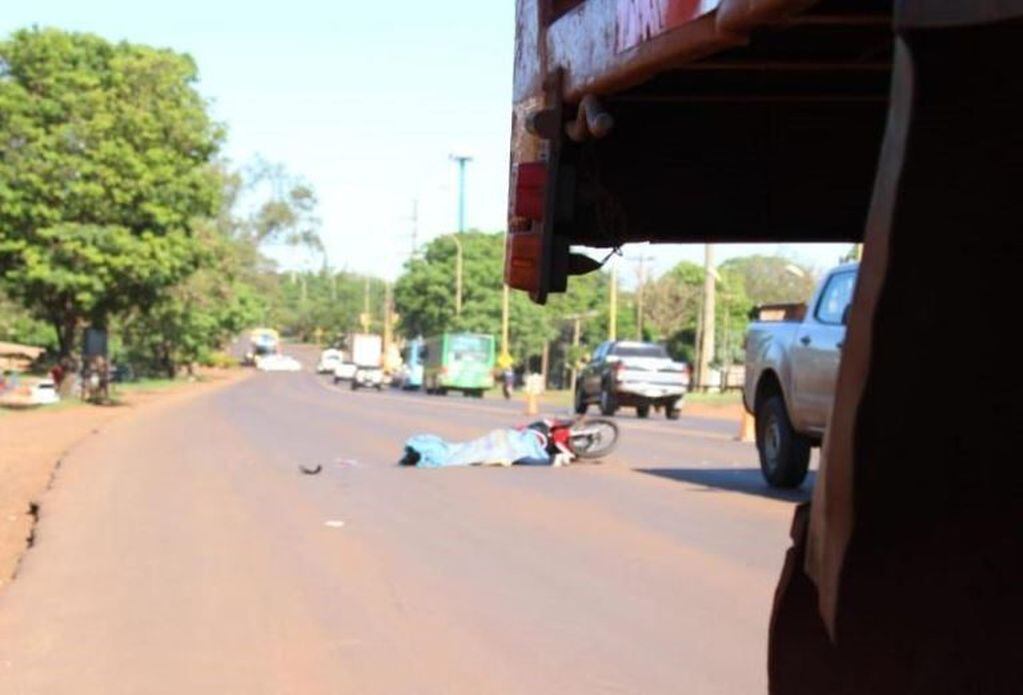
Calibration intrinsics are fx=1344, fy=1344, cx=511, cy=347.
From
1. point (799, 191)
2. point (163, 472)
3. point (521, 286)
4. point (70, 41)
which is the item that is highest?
point (70, 41)

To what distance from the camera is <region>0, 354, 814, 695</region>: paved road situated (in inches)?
247

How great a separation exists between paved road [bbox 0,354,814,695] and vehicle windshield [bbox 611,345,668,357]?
51.1 ft

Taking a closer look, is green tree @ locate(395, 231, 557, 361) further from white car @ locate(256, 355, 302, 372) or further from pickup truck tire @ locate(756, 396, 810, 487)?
pickup truck tire @ locate(756, 396, 810, 487)

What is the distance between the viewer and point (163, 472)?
1590 cm

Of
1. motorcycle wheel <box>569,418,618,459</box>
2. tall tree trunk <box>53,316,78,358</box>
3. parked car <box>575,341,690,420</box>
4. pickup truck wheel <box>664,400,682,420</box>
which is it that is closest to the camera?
motorcycle wheel <box>569,418,618,459</box>

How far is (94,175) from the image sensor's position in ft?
108

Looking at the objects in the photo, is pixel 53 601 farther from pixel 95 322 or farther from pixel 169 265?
pixel 95 322

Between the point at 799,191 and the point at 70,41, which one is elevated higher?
the point at 70,41

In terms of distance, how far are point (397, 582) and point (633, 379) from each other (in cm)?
2286

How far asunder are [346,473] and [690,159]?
12228mm

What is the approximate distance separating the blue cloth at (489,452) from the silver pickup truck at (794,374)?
396cm

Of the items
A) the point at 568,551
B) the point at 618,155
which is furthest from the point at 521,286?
the point at 568,551

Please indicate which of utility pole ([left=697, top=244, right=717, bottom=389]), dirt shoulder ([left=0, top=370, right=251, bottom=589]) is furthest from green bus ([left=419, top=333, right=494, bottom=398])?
dirt shoulder ([left=0, top=370, right=251, bottom=589])

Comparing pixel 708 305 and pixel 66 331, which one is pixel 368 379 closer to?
pixel 708 305
